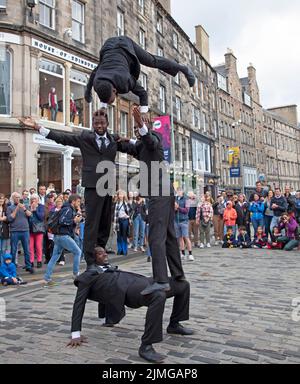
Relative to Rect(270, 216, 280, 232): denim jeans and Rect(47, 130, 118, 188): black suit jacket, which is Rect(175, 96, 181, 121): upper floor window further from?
Rect(47, 130, 118, 188): black suit jacket

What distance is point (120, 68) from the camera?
431 centimetres

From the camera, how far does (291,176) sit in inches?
2694

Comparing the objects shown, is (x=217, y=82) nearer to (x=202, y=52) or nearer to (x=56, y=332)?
(x=202, y=52)

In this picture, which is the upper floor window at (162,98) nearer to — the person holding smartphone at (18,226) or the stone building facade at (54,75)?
the stone building facade at (54,75)

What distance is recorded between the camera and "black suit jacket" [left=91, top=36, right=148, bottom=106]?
4.18 metres

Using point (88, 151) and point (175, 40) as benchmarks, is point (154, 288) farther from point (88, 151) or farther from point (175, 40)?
point (175, 40)

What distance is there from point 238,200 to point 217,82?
32.9 meters

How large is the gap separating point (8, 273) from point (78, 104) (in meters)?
12.2

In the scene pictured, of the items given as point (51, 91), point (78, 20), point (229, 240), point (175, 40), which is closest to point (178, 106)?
point (175, 40)

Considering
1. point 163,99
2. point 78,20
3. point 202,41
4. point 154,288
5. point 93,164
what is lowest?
point 154,288

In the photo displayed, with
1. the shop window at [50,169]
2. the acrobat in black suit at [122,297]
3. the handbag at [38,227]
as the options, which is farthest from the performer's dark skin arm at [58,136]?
the shop window at [50,169]

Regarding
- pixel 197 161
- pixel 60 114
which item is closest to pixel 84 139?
pixel 60 114

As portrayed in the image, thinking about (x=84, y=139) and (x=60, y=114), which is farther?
(x=60, y=114)

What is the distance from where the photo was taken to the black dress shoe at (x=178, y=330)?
4262 millimetres
